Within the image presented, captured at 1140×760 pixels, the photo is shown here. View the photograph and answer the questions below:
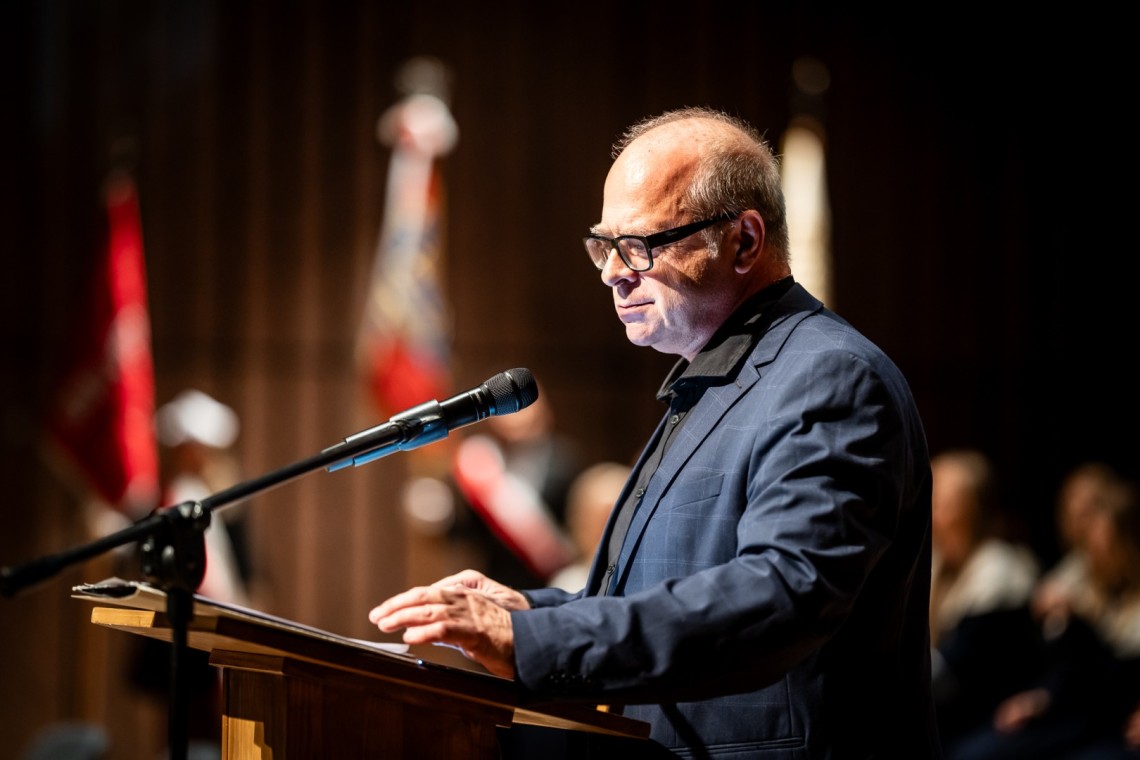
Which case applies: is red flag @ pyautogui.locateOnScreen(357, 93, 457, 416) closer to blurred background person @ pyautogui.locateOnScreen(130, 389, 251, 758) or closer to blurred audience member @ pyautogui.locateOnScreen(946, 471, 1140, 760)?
blurred background person @ pyautogui.locateOnScreen(130, 389, 251, 758)

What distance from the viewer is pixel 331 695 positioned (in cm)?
144

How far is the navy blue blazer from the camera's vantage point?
1.41 metres

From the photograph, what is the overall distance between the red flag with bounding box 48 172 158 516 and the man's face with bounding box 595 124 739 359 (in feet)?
12.7

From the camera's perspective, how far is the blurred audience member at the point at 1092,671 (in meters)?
4.20

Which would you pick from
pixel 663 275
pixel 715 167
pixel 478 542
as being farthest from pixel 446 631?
pixel 478 542

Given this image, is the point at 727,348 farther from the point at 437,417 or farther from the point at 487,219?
the point at 487,219

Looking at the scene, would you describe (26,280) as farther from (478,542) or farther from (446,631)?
(446,631)

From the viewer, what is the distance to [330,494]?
6039 mm

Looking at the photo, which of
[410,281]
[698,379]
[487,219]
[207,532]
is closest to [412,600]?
[698,379]

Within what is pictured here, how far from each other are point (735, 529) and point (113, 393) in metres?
4.30

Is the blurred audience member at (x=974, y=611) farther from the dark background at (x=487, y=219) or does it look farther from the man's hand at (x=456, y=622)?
the man's hand at (x=456, y=622)

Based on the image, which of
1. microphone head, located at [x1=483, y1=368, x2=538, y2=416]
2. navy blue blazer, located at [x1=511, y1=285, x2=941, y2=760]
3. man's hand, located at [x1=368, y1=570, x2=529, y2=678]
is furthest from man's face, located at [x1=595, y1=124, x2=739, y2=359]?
man's hand, located at [x1=368, y1=570, x2=529, y2=678]

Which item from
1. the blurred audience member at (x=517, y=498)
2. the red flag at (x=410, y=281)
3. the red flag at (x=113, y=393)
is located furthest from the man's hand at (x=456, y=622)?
the red flag at (x=410, y=281)

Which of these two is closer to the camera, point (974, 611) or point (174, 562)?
point (174, 562)
